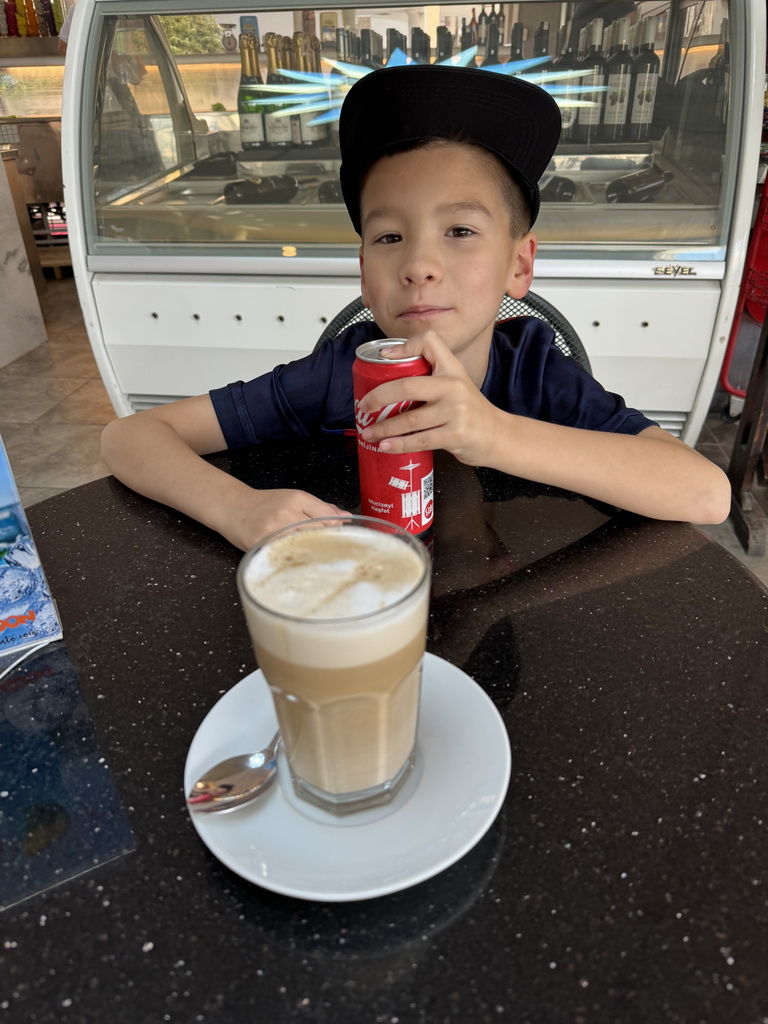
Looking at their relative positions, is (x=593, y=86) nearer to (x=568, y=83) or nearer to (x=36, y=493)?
(x=568, y=83)

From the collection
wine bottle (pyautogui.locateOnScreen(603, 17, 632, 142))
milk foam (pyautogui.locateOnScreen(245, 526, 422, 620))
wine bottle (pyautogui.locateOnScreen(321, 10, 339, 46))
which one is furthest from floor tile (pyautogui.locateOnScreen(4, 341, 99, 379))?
milk foam (pyautogui.locateOnScreen(245, 526, 422, 620))

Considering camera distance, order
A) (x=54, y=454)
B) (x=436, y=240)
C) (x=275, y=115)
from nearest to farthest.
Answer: (x=436, y=240) < (x=275, y=115) < (x=54, y=454)

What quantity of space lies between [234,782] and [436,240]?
73 cm

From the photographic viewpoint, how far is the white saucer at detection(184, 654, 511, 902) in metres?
0.40

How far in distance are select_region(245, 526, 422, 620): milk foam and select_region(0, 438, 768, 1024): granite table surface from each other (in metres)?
0.13

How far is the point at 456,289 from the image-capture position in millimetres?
933

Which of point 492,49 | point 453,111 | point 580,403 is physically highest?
point 492,49

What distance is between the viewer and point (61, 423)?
9.63 ft

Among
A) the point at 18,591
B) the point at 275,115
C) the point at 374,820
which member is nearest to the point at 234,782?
the point at 374,820

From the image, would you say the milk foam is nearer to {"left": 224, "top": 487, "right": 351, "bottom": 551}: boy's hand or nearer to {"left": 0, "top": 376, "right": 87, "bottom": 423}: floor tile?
{"left": 224, "top": 487, "right": 351, "bottom": 551}: boy's hand

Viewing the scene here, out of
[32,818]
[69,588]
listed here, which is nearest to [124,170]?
[69,588]

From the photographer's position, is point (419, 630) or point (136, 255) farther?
point (136, 255)

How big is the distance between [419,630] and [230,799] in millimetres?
164

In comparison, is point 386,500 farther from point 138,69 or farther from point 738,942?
point 138,69
